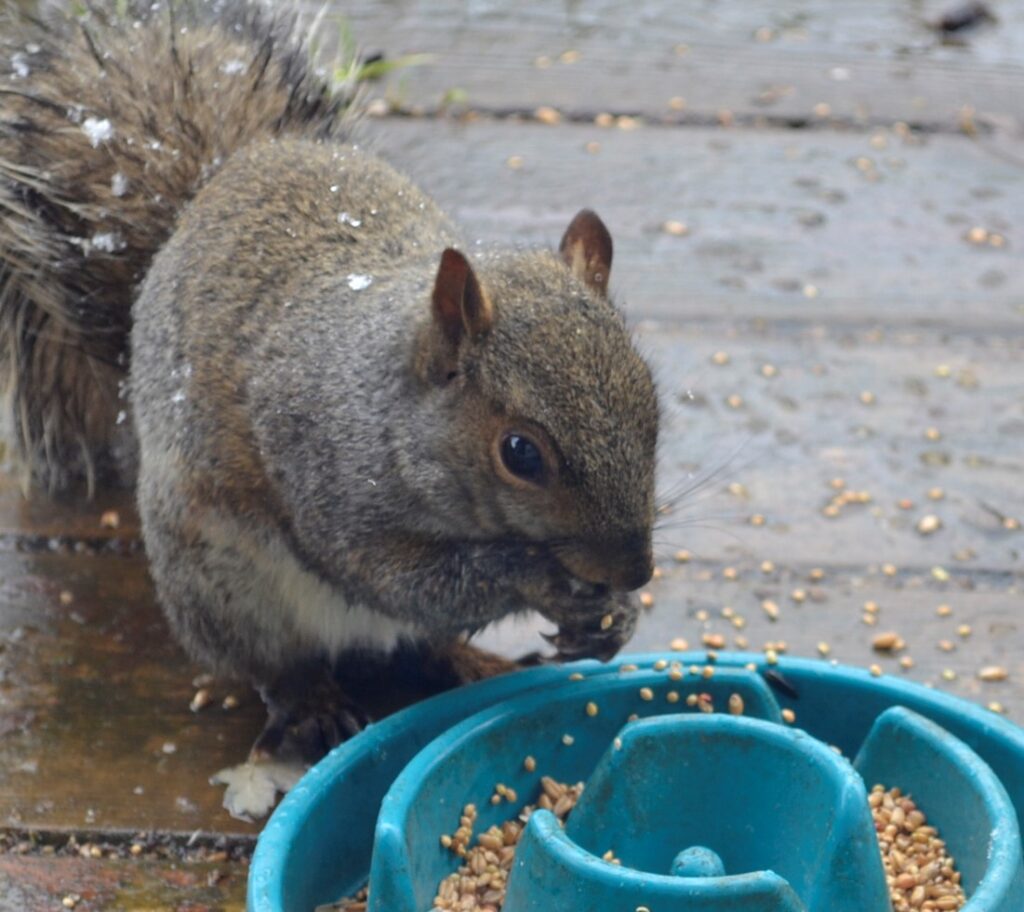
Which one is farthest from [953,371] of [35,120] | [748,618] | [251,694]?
[35,120]

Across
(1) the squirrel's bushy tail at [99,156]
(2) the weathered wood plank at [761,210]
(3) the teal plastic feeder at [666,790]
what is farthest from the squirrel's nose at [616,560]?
(2) the weathered wood plank at [761,210]

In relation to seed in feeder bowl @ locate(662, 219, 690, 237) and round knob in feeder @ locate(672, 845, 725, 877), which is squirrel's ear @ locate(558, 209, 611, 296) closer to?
round knob in feeder @ locate(672, 845, 725, 877)

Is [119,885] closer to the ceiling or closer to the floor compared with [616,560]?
closer to the floor

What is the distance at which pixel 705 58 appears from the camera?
3.41 metres

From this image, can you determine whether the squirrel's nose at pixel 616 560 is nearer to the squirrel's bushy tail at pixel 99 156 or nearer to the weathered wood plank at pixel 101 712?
the weathered wood plank at pixel 101 712

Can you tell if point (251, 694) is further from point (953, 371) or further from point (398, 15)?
point (398, 15)

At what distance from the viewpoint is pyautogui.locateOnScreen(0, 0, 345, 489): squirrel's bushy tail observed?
197 centimetres

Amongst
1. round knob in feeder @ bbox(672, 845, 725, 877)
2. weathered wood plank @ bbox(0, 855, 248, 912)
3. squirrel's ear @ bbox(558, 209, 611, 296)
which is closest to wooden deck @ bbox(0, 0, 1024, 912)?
weathered wood plank @ bbox(0, 855, 248, 912)

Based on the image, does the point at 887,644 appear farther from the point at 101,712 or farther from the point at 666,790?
the point at 101,712

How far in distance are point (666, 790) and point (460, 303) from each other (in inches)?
19.3

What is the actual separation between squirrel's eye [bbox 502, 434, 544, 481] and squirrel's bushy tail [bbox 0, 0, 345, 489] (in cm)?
60

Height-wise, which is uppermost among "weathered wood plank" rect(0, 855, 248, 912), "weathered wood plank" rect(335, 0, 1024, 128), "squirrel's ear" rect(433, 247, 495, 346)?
"squirrel's ear" rect(433, 247, 495, 346)

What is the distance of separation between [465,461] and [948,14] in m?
2.43

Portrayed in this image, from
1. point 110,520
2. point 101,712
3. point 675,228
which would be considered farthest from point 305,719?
point 675,228
